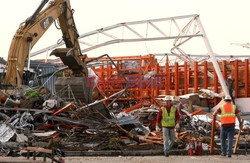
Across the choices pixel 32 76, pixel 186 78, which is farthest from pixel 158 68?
pixel 32 76

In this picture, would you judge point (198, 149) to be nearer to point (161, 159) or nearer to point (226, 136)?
point (226, 136)

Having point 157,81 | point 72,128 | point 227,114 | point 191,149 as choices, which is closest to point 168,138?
point 191,149

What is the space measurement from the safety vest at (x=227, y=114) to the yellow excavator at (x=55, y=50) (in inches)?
274

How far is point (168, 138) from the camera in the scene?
12414 millimetres

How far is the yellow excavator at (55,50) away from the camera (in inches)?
625

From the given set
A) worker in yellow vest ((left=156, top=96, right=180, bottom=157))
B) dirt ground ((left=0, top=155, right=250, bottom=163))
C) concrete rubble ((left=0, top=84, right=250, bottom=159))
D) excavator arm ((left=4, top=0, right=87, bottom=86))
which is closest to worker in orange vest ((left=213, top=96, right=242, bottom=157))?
dirt ground ((left=0, top=155, right=250, bottom=163))

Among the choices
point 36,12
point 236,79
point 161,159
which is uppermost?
point 36,12

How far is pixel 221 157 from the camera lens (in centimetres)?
1204

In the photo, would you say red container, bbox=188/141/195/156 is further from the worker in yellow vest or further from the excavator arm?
the excavator arm

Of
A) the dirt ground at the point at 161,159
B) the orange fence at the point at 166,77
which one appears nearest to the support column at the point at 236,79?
the orange fence at the point at 166,77

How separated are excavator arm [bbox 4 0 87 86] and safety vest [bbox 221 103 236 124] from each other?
697cm

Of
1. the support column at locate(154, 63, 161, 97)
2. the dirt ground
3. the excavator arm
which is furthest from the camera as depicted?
the support column at locate(154, 63, 161, 97)

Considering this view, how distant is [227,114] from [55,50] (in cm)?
795

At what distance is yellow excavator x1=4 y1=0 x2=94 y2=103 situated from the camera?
15883mm
